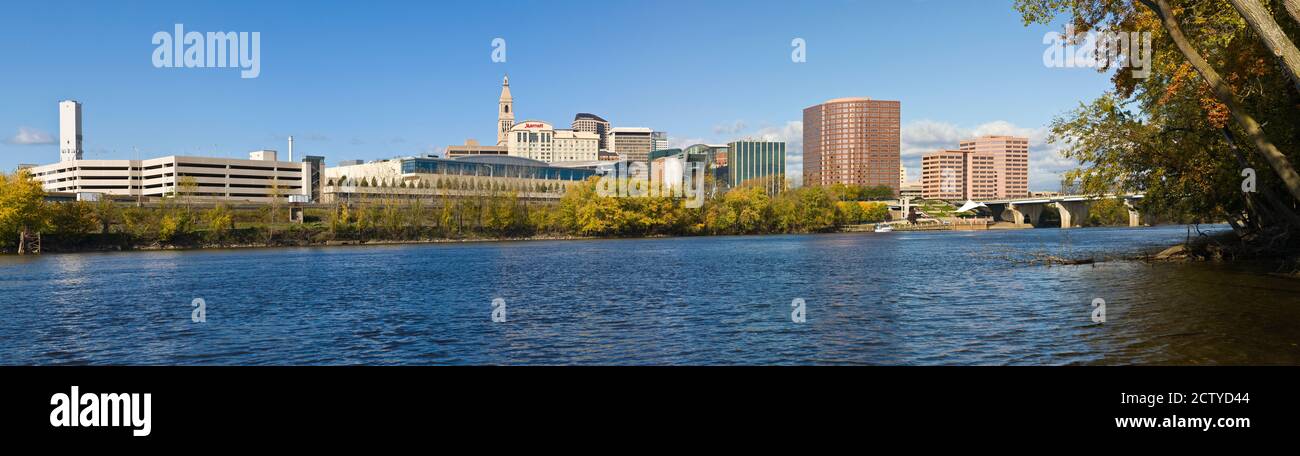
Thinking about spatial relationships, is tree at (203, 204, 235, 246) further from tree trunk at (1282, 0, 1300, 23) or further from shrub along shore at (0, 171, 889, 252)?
tree trunk at (1282, 0, 1300, 23)

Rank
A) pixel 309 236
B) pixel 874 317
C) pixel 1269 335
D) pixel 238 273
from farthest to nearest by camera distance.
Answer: pixel 309 236 → pixel 238 273 → pixel 874 317 → pixel 1269 335

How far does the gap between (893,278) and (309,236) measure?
115588 mm

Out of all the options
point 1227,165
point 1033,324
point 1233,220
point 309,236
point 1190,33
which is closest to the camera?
point 1033,324

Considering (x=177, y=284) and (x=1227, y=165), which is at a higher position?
(x=1227, y=165)

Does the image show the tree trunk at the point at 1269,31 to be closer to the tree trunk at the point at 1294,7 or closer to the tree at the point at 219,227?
the tree trunk at the point at 1294,7

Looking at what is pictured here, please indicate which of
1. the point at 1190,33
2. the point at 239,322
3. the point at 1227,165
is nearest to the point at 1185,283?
the point at 1227,165

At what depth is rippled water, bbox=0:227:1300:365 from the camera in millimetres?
21797

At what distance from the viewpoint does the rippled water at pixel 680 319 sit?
2180cm

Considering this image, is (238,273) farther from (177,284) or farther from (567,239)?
(567,239)

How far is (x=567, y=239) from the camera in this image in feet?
527

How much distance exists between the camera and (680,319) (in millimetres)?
29203
